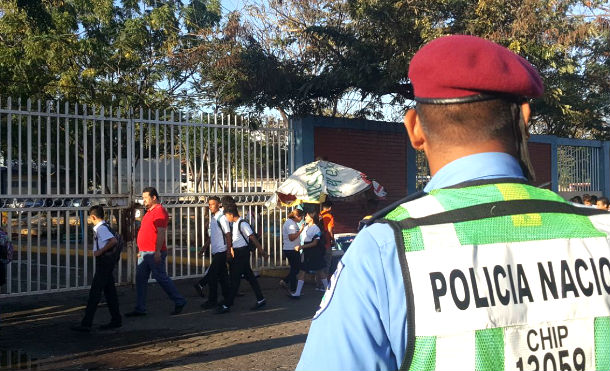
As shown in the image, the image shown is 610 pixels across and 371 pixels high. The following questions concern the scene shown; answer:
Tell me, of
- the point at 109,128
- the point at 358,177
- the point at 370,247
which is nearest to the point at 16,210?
the point at 109,128

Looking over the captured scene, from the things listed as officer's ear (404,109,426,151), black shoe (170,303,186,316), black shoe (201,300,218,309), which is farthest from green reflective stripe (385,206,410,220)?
black shoe (201,300,218,309)

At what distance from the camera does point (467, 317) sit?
1.38 meters

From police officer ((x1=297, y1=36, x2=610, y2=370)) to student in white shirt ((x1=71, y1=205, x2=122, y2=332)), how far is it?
7.41 meters

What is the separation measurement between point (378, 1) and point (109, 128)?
5.42 meters

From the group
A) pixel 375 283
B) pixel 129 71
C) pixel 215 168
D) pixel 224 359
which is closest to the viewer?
pixel 375 283

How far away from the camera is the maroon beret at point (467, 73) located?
4.90 feet

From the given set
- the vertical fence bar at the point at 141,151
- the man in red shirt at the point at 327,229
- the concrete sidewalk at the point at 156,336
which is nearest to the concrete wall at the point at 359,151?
the man in red shirt at the point at 327,229

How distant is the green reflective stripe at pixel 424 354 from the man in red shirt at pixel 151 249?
27.4 ft

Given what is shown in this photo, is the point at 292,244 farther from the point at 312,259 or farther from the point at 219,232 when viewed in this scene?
the point at 219,232

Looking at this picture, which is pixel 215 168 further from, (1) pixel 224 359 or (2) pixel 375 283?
(2) pixel 375 283

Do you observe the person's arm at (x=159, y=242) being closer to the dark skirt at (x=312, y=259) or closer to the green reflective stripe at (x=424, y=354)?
the dark skirt at (x=312, y=259)

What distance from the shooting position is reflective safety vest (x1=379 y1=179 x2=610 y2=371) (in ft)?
4.44

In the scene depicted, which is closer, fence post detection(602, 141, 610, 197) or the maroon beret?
the maroon beret

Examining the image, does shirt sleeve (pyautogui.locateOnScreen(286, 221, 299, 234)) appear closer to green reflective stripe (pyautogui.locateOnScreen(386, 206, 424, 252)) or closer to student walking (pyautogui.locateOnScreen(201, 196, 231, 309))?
student walking (pyautogui.locateOnScreen(201, 196, 231, 309))
